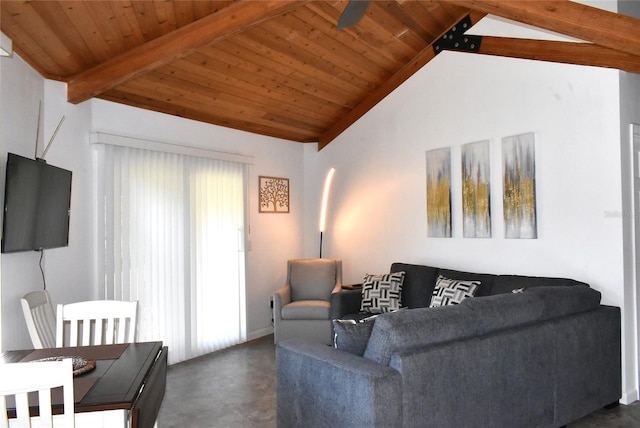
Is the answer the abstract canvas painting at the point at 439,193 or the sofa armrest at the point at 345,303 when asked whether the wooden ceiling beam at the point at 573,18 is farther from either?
the sofa armrest at the point at 345,303

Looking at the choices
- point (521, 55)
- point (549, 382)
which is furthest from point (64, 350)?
point (521, 55)

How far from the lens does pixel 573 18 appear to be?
2.79 metres

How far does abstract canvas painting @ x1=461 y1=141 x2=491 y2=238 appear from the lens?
4297mm

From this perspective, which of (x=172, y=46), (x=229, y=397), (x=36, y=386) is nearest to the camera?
(x=36, y=386)

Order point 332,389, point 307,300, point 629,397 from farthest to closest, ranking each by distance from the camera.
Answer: point 307,300 → point 629,397 → point 332,389

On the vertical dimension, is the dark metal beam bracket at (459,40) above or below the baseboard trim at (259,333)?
above

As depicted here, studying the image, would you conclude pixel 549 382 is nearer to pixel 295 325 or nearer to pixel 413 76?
pixel 295 325

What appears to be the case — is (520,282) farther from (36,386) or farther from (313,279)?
(36,386)

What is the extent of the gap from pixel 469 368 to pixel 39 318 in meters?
2.45

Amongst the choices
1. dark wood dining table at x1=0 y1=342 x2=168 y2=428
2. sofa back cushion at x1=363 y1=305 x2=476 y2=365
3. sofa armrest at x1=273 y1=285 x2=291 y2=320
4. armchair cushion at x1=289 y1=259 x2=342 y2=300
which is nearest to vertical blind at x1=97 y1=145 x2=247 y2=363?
sofa armrest at x1=273 y1=285 x2=291 y2=320

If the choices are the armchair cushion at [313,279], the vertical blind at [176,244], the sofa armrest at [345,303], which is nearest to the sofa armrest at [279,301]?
the armchair cushion at [313,279]

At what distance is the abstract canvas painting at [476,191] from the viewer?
430 cm

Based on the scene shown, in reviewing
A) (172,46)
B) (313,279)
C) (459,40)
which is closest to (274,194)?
(313,279)

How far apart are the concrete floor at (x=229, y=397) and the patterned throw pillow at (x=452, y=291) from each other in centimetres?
114
